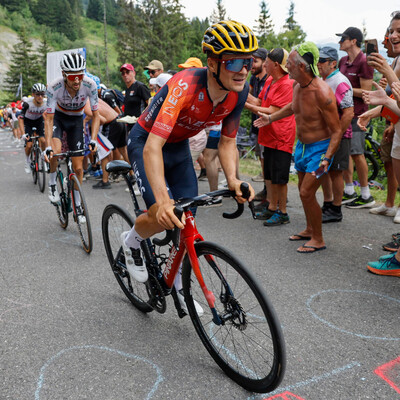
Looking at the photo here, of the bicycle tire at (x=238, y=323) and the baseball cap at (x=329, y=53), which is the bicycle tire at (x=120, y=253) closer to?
the bicycle tire at (x=238, y=323)

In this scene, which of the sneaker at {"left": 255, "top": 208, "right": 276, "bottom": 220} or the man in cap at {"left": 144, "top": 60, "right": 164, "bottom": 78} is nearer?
the sneaker at {"left": 255, "top": 208, "right": 276, "bottom": 220}

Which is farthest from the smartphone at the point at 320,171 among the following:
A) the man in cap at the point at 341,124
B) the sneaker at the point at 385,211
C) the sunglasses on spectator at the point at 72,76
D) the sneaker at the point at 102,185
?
the sneaker at the point at 102,185

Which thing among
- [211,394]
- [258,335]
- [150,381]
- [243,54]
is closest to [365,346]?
[258,335]

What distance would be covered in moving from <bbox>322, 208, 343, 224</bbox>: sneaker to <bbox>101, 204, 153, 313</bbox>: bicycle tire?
317cm

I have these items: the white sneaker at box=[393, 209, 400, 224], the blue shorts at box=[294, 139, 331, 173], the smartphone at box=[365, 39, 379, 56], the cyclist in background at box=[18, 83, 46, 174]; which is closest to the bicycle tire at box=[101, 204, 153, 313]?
the blue shorts at box=[294, 139, 331, 173]

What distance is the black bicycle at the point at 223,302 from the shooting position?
84.7 inches

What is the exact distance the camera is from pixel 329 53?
5121mm

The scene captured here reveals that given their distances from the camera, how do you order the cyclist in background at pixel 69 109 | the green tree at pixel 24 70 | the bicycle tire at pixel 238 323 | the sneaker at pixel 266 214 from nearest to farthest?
the bicycle tire at pixel 238 323
the cyclist in background at pixel 69 109
the sneaker at pixel 266 214
the green tree at pixel 24 70

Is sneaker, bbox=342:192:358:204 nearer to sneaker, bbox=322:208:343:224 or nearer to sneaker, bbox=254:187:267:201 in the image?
sneaker, bbox=322:208:343:224

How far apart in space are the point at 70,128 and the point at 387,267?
14.8 ft

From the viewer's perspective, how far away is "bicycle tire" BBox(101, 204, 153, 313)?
3.27 m

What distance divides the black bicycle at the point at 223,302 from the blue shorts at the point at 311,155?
238 cm

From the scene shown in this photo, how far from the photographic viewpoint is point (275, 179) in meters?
5.59

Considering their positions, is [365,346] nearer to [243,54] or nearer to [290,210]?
[243,54]
